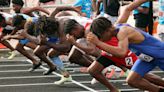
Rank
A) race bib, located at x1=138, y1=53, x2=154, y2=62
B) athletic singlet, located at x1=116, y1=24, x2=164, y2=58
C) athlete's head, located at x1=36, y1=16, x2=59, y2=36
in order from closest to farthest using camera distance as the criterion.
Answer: athletic singlet, located at x1=116, y1=24, x2=164, y2=58 < race bib, located at x1=138, y1=53, x2=154, y2=62 < athlete's head, located at x1=36, y1=16, x2=59, y2=36

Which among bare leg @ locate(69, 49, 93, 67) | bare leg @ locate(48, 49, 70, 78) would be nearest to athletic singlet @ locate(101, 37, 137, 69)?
bare leg @ locate(69, 49, 93, 67)

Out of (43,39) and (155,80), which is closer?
(155,80)

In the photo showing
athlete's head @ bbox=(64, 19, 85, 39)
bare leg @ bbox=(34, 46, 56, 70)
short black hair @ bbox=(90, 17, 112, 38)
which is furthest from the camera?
bare leg @ bbox=(34, 46, 56, 70)

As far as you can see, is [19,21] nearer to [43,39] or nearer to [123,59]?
[43,39]

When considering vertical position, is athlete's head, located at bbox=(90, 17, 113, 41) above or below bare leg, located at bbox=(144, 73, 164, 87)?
above

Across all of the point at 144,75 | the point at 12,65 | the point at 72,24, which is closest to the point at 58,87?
the point at 72,24

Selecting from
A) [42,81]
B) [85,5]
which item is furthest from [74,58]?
[85,5]

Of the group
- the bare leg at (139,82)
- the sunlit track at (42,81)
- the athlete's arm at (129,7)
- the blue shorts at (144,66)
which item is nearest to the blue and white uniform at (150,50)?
the blue shorts at (144,66)

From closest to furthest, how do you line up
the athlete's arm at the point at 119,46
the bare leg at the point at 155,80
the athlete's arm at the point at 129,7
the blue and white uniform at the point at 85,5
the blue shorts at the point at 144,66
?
the athlete's arm at the point at 119,46 < the blue shorts at the point at 144,66 < the athlete's arm at the point at 129,7 < the bare leg at the point at 155,80 < the blue and white uniform at the point at 85,5

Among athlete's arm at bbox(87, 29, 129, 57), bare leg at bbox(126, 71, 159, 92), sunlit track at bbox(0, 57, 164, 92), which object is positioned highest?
athlete's arm at bbox(87, 29, 129, 57)

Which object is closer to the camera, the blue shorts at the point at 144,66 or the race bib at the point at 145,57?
the race bib at the point at 145,57

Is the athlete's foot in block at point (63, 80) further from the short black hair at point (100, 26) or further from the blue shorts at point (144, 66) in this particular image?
the short black hair at point (100, 26)

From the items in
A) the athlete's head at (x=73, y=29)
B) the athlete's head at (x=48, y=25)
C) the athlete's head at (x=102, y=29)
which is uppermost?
the athlete's head at (x=102, y=29)

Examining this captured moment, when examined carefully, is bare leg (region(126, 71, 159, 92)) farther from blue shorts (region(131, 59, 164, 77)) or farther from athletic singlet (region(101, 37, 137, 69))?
athletic singlet (region(101, 37, 137, 69))
